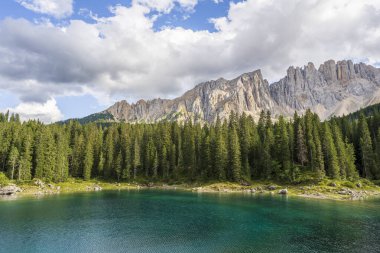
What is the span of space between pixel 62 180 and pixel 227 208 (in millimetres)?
89062

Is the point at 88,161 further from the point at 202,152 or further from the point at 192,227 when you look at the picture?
the point at 192,227

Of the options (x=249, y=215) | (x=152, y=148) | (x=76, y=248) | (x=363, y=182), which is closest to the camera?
(x=76, y=248)

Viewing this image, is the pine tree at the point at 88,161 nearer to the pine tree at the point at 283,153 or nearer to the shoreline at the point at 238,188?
the shoreline at the point at 238,188

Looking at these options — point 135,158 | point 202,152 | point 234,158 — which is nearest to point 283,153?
point 234,158

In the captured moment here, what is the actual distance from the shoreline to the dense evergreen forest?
6147mm

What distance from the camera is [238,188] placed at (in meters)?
114

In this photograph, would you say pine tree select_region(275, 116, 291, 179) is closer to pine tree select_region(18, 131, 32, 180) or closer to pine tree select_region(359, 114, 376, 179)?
pine tree select_region(359, 114, 376, 179)

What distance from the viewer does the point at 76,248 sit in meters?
40.4

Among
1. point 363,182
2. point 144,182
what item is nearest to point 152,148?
point 144,182

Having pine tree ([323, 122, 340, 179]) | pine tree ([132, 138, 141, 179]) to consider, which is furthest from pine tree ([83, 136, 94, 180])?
pine tree ([323, 122, 340, 179])

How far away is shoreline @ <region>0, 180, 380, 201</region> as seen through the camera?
92.8 m

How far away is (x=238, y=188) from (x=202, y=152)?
33203mm

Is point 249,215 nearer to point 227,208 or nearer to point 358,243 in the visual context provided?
point 227,208

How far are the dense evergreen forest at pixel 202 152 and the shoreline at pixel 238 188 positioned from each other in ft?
20.2
